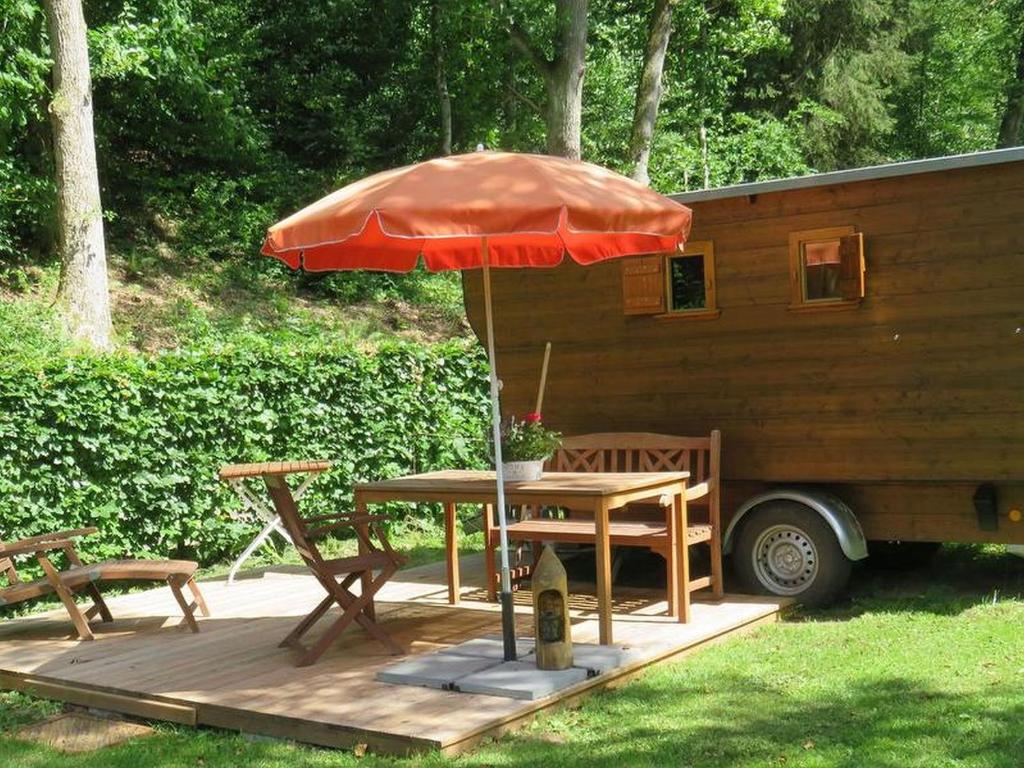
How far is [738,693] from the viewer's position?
213 inches

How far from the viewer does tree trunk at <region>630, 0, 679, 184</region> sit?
15.7 meters

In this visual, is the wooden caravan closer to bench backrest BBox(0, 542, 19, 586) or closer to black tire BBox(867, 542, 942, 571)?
black tire BBox(867, 542, 942, 571)

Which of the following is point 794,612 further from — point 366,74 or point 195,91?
point 366,74

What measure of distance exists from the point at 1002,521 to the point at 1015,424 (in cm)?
59

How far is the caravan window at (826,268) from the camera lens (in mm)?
7117

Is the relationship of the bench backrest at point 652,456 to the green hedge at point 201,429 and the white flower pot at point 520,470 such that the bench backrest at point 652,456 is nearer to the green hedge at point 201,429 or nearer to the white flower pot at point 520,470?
the white flower pot at point 520,470

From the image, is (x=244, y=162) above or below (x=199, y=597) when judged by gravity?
above

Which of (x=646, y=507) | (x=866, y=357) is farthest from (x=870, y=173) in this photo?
(x=646, y=507)

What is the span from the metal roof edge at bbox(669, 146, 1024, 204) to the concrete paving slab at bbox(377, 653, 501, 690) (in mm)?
→ 3349

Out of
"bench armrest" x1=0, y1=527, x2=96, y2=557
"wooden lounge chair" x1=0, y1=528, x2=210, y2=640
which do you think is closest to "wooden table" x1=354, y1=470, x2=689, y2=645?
"wooden lounge chair" x1=0, y1=528, x2=210, y2=640

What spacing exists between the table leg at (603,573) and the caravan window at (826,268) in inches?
88.9

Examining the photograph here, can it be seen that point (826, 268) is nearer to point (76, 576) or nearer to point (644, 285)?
point (644, 285)

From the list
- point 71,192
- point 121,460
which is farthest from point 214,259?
point 121,460

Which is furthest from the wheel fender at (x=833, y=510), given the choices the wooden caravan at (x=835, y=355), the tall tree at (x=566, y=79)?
the tall tree at (x=566, y=79)
